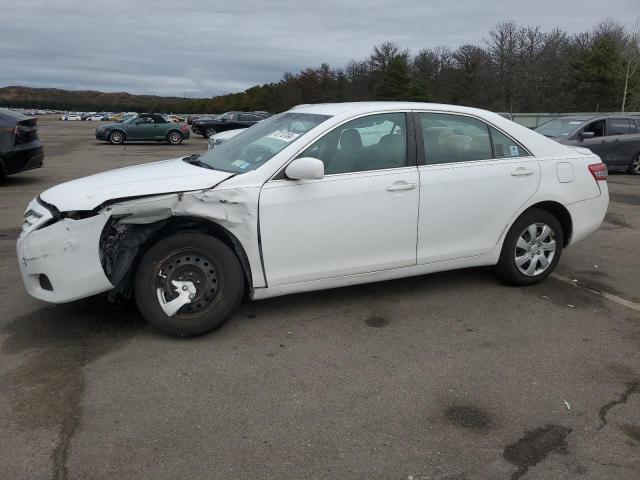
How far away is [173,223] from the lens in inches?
157

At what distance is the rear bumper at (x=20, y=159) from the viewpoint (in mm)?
10680

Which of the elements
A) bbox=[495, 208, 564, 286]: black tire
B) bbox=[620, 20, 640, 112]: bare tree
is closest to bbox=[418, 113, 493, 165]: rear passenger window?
bbox=[495, 208, 564, 286]: black tire

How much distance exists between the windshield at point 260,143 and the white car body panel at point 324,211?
0.46ft

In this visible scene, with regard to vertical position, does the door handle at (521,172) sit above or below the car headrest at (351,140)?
below

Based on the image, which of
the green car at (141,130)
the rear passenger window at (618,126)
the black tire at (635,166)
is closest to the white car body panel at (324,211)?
the rear passenger window at (618,126)

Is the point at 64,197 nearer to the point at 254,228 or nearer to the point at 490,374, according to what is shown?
the point at 254,228

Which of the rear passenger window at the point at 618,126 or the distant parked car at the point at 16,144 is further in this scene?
the rear passenger window at the point at 618,126

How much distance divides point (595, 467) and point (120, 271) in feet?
9.87

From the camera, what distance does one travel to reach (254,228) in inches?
156

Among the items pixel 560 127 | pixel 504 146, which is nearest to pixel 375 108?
pixel 504 146

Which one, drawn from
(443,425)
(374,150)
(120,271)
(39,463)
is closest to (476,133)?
(374,150)

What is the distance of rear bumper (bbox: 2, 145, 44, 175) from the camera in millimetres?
10680

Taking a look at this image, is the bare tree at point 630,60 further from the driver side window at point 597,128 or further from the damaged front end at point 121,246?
the damaged front end at point 121,246

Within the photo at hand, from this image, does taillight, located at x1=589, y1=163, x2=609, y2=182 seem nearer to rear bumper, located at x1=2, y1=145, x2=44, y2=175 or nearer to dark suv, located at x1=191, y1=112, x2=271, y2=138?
rear bumper, located at x1=2, y1=145, x2=44, y2=175
